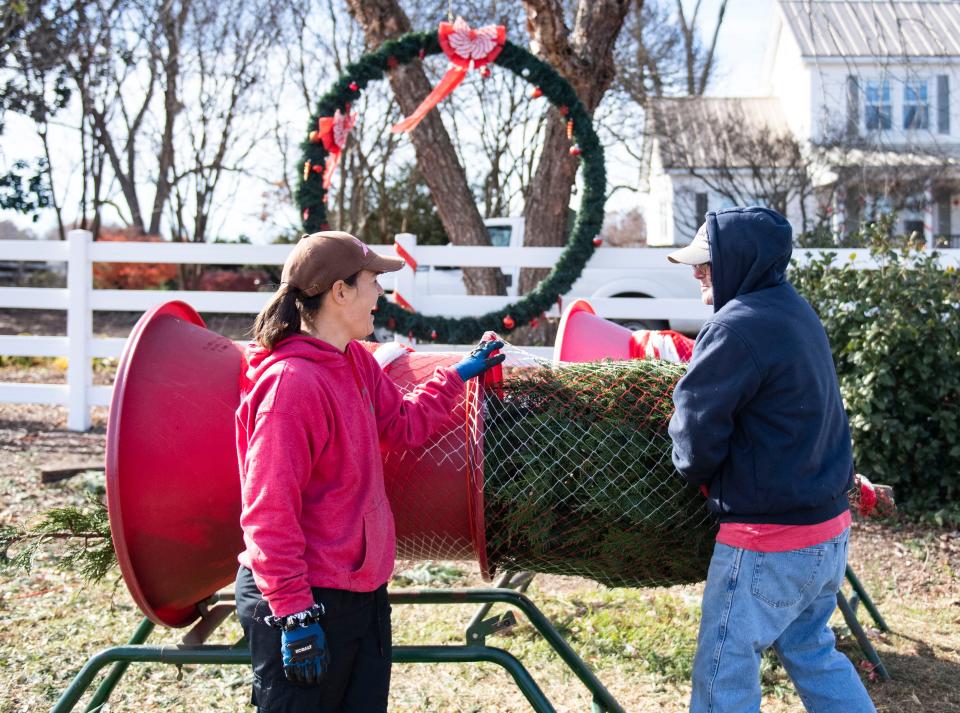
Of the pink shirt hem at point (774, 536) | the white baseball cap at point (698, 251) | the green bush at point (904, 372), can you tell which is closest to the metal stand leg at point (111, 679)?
the pink shirt hem at point (774, 536)

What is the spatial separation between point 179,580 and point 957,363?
4623mm

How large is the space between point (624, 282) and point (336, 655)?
8.22 meters

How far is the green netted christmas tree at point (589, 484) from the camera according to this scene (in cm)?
246

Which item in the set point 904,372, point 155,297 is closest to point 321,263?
point 904,372

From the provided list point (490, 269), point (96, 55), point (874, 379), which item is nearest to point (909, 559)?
point (874, 379)

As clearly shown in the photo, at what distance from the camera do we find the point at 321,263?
221 centimetres

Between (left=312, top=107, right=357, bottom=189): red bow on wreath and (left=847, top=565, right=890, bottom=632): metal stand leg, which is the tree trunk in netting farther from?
(left=847, top=565, right=890, bottom=632): metal stand leg

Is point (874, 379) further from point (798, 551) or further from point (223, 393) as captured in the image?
point (223, 393)

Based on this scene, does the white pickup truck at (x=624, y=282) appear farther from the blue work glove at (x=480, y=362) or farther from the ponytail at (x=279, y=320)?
the ponytail at (x=279, y=320)

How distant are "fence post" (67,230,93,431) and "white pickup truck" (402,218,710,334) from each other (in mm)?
2763

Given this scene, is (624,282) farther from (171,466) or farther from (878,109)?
(171,466)

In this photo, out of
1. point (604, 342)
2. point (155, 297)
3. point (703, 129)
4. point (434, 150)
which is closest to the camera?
point (604, 342)

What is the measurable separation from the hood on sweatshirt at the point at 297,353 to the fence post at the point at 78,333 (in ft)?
19.3

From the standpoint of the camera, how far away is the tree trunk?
771 centimetres
